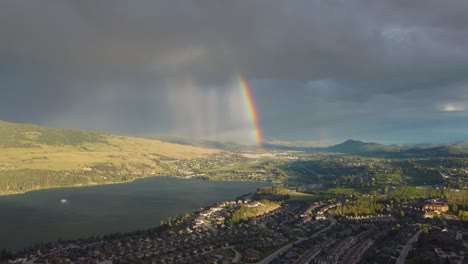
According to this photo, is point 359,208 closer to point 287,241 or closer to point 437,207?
point 437,207

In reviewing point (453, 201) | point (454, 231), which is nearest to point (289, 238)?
point (454, 231)

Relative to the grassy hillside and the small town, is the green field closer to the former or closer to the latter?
the small town

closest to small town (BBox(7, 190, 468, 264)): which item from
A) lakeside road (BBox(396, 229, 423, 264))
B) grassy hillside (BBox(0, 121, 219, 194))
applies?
lakeside road (BBox(396, 229, 423, 264))

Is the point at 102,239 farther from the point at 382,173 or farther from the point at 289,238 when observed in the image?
the point at 382,173

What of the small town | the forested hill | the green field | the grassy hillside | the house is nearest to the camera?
the small town

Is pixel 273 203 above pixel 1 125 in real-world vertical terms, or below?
below

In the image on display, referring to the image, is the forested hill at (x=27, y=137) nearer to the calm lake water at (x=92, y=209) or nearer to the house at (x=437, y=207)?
the calm lake water at (x=92, y=209)
